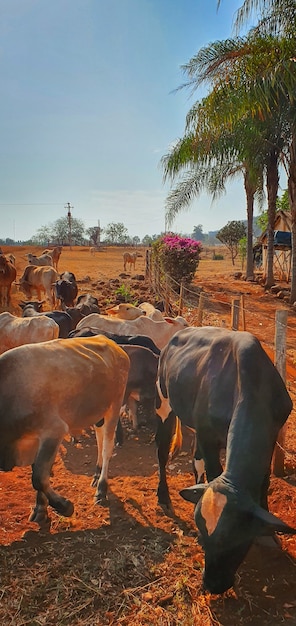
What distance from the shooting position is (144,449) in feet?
21.3

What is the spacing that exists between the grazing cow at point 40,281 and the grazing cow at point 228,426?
1245 centimetres

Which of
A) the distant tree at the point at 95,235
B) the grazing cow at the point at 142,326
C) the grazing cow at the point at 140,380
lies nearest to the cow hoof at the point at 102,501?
the grazing cow at the point at 140,380

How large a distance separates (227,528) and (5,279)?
50.1 ft

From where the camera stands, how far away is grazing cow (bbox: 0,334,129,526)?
14.4ft

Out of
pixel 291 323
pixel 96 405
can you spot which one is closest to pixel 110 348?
pixel 96 405

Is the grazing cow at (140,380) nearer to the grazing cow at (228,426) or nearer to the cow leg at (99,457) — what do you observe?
the cow leg at (99,457)

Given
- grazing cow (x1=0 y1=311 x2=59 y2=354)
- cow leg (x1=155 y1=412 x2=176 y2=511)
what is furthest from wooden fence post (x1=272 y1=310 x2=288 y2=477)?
grazing cow (x1=0 y1=311 x2=59 y2=354)

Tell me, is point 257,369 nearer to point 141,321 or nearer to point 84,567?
point 84,567

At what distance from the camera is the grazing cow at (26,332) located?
8.68 meters

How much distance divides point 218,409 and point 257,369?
0.46 m

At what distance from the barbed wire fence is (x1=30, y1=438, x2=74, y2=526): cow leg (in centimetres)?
245

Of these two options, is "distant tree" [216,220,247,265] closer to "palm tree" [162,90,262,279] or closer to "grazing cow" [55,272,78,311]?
"palm tree" [162,90,262,279]

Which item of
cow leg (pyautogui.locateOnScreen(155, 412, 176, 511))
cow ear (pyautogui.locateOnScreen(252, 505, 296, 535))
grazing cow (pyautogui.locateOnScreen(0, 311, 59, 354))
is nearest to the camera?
cow ear (pyautogui.locateOnScreen(252, 505, 296, 535))

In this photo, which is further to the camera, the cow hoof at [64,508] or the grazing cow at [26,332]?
the grazing cow at [26,332]
